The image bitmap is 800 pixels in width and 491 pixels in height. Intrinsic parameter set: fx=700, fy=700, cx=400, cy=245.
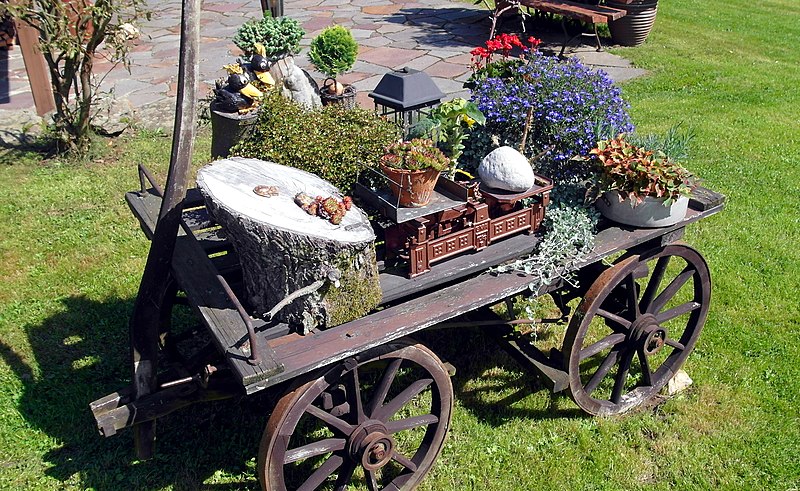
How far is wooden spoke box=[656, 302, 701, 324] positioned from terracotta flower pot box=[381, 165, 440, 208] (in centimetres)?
154

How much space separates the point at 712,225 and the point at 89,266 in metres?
4.82

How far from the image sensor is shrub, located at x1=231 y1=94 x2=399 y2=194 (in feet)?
10.4

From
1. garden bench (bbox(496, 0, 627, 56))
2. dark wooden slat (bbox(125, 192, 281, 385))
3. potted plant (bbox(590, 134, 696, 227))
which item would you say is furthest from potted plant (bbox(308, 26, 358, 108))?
garden bench (bbox(496, 0, 627, 56))

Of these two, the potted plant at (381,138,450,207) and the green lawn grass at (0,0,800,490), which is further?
the green lawn grass at (0,0,800,490)

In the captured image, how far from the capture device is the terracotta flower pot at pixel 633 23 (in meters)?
10.2

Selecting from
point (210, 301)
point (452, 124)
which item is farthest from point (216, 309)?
point (452, 124)

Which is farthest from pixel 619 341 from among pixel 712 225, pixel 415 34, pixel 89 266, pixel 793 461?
pixel 415 34

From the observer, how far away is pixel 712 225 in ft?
18.6

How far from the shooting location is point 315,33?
34.6ft

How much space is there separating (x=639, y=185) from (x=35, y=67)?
6.64 m

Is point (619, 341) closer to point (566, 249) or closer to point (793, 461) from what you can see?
point (566, 249)

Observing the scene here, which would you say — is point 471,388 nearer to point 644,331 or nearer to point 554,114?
point 644,331

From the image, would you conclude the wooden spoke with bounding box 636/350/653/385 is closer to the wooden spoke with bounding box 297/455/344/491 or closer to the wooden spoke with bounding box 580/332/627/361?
the wooden spoke with bounding box 580/332/627/361

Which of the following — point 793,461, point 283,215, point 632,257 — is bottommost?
point 793,461
